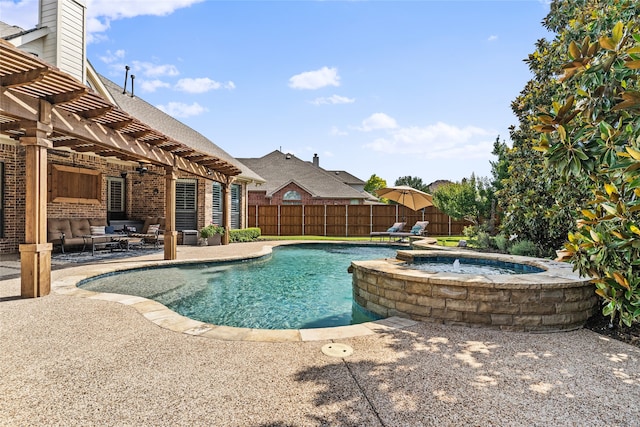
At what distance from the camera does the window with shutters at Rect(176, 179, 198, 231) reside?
15164 mm

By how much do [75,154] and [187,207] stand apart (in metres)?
4.65

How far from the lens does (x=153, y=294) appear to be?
660cm

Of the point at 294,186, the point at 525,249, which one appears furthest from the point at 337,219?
the point at 525,249

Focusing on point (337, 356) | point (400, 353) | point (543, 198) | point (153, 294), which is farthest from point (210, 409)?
point (543, 198)

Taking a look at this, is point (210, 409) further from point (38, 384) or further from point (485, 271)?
point (485, 271)

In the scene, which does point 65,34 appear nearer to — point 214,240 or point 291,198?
point 214,240

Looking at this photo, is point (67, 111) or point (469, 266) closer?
point (67, 111)

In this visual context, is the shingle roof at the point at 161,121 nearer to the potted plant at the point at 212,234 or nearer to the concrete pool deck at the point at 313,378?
the potted plant at the point at 212,234

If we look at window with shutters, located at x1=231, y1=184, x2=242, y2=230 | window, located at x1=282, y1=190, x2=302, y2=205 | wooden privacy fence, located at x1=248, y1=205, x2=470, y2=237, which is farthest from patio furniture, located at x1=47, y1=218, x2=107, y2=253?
window, located at x1=282, y1=190, x2=302, y2=205

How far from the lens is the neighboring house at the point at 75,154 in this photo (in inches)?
206

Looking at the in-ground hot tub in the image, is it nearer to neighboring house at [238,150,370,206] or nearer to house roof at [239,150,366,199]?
neighboring house at [238,150,370,206]

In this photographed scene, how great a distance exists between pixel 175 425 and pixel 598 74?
422 cm

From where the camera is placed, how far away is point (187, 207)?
15195 millimetres

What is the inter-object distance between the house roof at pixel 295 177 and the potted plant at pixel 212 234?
10.9 metres
